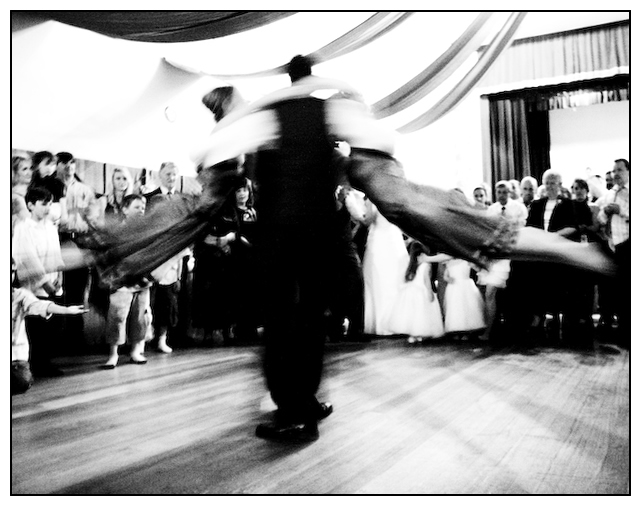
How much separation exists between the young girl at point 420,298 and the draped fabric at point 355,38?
971 millimetres

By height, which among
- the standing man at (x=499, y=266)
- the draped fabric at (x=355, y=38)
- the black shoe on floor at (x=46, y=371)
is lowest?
the black shoe on floor at (x=46, y=371)

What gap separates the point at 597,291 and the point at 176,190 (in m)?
1.53

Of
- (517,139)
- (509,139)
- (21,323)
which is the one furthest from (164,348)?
(509,139)

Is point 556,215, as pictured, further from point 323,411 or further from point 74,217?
point 74,217

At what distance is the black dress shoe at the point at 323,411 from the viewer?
1775mm

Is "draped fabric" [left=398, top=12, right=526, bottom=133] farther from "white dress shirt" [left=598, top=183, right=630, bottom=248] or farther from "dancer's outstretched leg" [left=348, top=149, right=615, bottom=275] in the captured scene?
"white dress shirt" [left=598, top=183, right=630, bottom=248]

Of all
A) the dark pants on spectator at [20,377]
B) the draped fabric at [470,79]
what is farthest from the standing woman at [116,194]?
the draped fabric at [470,79]

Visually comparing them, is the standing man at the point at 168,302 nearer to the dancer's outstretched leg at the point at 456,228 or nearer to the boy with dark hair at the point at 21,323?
the boy with dark hair at the point at 21,323

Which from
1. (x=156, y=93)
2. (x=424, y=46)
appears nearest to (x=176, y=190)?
(x=156, y=93)

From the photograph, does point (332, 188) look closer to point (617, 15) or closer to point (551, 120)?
point (617, 15)

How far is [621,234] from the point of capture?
1.78m

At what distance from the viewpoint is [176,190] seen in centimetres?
182
